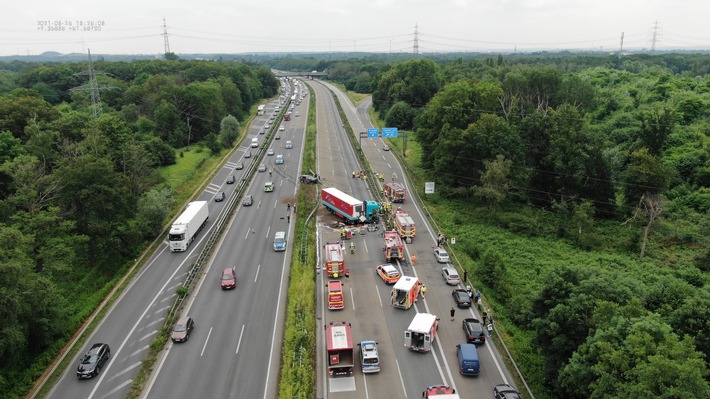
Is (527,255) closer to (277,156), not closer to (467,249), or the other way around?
(467,249)

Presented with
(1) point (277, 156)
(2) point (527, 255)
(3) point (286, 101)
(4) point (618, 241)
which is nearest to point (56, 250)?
(2) point (527, 255)

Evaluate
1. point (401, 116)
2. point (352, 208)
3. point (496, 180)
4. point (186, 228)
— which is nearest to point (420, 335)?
point (352, 208)

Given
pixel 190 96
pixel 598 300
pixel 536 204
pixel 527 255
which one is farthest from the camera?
pixel 190 96

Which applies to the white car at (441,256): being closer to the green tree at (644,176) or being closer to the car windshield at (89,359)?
the green tree at (644,176)

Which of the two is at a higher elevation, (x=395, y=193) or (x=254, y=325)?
(x=395, y=193)

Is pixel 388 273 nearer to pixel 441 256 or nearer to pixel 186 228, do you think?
pixel 441 256

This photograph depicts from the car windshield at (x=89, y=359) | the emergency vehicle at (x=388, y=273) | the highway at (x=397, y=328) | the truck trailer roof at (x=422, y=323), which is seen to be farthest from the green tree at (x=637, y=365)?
the car windshield at (x=89, y=359)

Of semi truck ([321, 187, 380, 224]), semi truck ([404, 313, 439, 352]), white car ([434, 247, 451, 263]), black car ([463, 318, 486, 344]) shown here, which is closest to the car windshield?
semi truck ([404, 313, 439, 352])

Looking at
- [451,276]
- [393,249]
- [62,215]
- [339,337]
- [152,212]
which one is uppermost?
[62,215]
